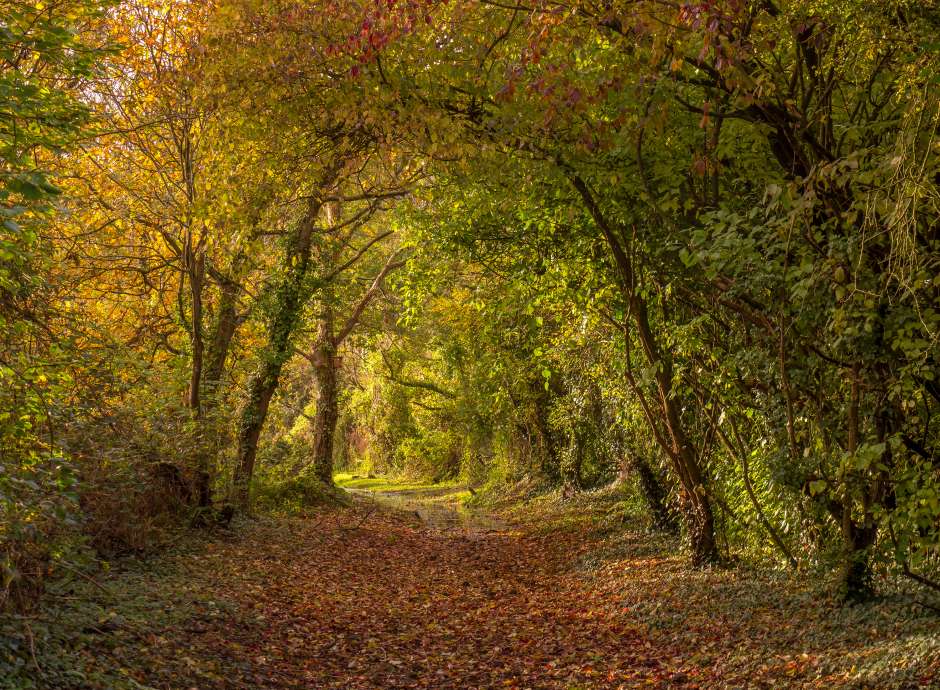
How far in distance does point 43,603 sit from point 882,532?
25.6ft

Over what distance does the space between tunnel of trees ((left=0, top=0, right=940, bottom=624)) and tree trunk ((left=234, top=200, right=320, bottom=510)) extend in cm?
21

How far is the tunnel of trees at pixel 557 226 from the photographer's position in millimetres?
6168

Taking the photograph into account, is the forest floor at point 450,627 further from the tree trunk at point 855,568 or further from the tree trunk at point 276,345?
the tree trunk at point 276,345

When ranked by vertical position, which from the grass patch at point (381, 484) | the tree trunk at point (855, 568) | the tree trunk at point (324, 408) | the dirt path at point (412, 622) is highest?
the tree trunk at point (324, 408)

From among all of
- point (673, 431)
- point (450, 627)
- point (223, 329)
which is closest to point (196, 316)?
point (223, 329)

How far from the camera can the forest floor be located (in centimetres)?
658

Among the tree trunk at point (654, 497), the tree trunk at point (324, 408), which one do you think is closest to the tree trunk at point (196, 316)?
the tree trunk at point (654, 497)

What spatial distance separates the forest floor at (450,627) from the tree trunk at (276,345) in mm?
2462

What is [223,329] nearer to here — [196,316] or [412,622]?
[196,316]

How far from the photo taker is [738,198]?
345 inches

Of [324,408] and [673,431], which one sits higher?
[324,408]

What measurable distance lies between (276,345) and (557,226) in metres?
7.58

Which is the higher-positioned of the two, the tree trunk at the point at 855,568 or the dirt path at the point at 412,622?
the tree trunk at the point at 855,568

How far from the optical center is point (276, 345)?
1655 cm
